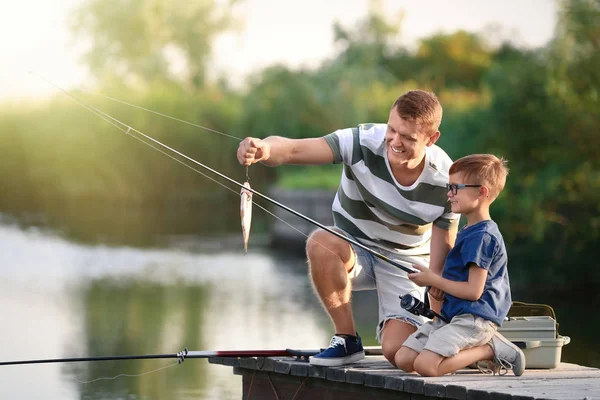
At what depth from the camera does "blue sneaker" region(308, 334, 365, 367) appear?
3820 mm

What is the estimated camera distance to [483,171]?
11.5 feet

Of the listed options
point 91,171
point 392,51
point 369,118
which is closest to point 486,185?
point 369,118

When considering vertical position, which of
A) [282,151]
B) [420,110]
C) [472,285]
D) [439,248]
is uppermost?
[420,110]

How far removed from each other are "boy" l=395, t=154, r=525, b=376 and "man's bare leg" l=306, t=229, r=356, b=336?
37 centimetres

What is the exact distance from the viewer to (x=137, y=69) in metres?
29.2

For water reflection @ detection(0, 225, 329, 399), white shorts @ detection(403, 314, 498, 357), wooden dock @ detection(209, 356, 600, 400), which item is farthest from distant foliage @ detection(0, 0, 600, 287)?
white shorts @ detection(403, 314, 498, 357)

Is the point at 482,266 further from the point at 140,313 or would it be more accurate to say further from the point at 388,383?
the point at 140,313

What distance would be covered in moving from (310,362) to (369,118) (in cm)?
1664

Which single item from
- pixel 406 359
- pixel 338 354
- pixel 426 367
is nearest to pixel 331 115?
pixel 338 354

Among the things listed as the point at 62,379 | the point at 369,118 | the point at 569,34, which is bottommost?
the point at 62,379

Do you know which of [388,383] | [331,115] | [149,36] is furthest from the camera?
[149,36]

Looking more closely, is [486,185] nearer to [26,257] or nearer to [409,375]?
[409,375]

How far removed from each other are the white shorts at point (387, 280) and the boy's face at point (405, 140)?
0.38 meters

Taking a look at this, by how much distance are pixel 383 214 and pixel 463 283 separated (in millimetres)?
517
